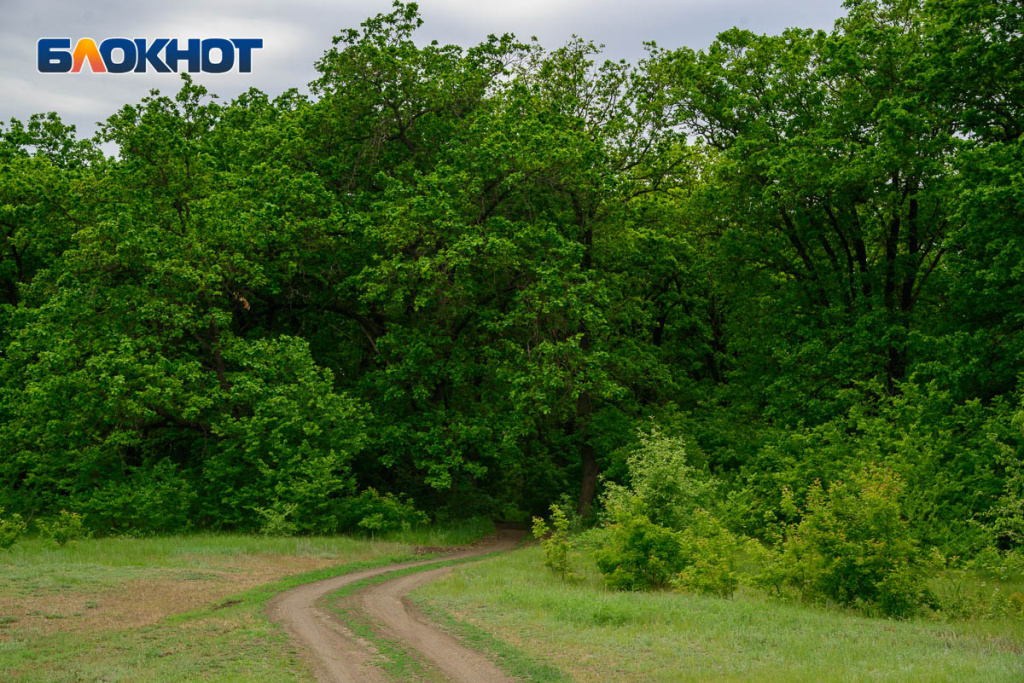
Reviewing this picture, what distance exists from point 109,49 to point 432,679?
22850mm

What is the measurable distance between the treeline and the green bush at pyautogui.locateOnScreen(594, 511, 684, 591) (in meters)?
5.22

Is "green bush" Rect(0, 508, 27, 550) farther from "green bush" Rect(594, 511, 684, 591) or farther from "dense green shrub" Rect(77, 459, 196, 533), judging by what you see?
"green bush" Rect(594, 511, 684, 591)

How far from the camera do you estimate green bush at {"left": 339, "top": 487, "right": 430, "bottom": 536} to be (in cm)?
2828

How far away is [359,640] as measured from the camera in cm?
1267

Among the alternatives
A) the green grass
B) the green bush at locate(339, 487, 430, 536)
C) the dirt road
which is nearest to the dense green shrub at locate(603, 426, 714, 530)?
the green grass

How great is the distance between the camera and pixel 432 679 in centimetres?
1035

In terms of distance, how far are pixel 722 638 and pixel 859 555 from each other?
4.24 metres

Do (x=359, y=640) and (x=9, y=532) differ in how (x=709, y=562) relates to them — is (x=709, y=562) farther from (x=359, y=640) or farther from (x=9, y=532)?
(x=9, y=532)

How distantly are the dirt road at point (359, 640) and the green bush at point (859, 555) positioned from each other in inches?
284

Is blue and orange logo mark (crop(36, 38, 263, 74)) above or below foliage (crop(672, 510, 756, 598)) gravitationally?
above

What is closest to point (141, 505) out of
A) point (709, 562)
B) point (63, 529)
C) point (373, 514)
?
point (63, 529)

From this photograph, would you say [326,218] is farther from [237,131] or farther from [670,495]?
[670,495]

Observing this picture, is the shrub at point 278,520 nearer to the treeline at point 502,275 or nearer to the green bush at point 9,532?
the treeline at point 502,275

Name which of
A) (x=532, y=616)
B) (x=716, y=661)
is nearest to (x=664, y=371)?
(x=532, y=616)
